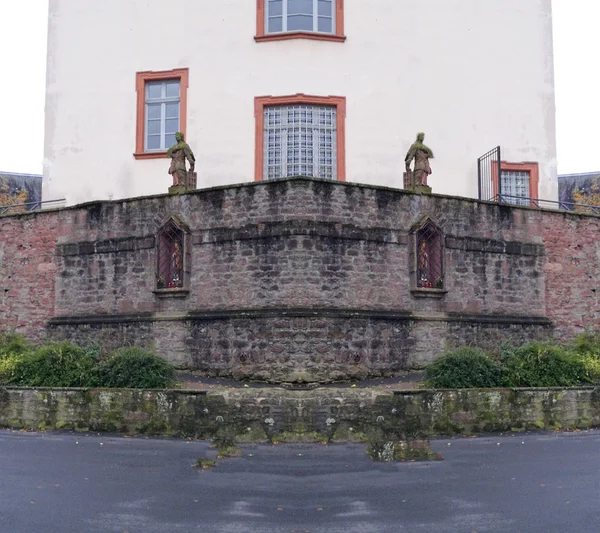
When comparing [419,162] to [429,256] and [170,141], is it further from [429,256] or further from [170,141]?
[170,141]

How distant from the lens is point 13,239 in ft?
76.6

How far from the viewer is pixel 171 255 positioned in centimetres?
2094

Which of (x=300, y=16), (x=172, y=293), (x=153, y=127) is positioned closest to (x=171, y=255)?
(x=172, y=293)

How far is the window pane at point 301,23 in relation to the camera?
80.0 ft

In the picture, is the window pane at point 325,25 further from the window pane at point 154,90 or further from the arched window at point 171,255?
the arched window at point 171,255

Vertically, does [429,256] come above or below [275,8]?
below

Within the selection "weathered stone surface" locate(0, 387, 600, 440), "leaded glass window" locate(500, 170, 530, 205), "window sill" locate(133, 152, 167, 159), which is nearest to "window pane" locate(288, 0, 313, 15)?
"window sill" locate(133, 152, 167, 159)

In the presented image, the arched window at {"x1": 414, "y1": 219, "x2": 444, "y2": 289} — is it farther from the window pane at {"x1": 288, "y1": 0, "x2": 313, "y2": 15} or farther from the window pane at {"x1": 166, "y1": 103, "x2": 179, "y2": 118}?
the window pane at {"x1": 166, "y1": 103, "x2": 179, "y2": 118}

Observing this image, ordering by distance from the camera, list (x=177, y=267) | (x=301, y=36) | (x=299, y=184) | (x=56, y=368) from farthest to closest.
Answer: (x=301, y=36), (x=177, y=267), (x=299, y=184), (x=56, y=368)

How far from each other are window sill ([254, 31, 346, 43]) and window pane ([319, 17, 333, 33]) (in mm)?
430

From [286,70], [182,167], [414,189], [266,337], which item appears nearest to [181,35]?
[286,70]

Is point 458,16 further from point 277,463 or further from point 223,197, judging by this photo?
point 277,463

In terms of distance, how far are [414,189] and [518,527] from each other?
13821mm

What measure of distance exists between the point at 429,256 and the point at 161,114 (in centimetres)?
946
